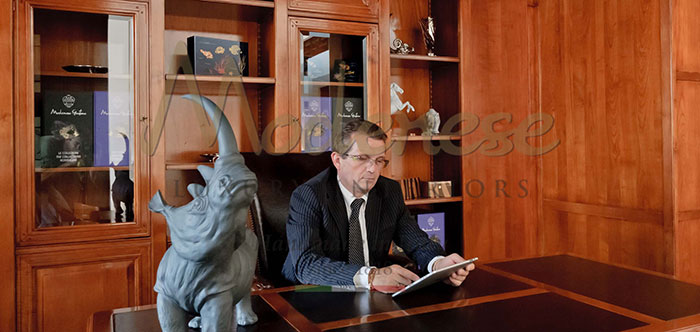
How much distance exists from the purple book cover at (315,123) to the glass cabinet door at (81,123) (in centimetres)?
85

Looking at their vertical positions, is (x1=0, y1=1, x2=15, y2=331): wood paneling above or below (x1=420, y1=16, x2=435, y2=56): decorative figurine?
below

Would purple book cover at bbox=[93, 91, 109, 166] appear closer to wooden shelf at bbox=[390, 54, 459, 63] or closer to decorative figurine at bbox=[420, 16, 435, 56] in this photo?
wooden shelf at bbox=[390, 54, 459, 63]

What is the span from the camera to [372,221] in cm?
199

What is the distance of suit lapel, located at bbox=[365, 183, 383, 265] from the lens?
199cm

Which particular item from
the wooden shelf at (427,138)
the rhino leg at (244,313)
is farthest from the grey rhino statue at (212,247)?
the wooden shelf at (427,138)

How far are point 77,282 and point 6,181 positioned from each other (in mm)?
539

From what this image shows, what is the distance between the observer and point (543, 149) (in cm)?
345

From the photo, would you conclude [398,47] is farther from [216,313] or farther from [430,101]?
[216,313]

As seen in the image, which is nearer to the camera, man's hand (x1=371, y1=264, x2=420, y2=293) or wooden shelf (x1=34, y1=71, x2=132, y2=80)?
man's hand (x1=371, y1=264, x2=420, y2=293)

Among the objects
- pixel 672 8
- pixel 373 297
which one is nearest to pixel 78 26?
pixel 373 297

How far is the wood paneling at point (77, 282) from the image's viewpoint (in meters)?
2.34

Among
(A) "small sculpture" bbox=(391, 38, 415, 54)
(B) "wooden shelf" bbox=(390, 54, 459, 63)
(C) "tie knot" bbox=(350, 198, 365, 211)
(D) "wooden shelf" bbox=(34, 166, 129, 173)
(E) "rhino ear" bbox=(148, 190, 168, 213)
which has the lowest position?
(C) "tie knot" bbox=(350, 198, 365, 211)

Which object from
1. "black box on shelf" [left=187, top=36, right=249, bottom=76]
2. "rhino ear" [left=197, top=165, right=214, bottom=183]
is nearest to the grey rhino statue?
"rhino ear" [left=197, top=165, right=214, bottom=183]

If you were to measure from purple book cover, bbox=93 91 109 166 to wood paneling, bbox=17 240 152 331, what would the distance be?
41 cm
